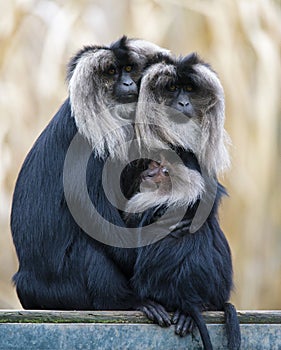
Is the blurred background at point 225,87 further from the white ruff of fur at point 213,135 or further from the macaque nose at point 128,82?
the macaque nose at point 128,82

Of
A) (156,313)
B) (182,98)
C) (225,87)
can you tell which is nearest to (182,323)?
(156,313)

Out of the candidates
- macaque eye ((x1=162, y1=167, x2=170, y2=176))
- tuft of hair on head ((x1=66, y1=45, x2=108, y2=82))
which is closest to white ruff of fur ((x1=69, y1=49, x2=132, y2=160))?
tuft of hair on head ((x1=66, y1=45, x2=108, y2=82))

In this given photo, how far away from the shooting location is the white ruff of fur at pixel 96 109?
3.30 m

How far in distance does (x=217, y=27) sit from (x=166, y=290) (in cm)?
292

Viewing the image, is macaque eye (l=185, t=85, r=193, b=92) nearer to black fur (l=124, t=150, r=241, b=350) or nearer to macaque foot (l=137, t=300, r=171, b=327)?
black fur (l=124, t=150, r=241, b=350)

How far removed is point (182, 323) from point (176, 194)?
488 millimetres

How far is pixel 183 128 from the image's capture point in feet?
11.3

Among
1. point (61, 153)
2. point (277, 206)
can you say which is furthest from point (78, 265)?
point (277, 206)

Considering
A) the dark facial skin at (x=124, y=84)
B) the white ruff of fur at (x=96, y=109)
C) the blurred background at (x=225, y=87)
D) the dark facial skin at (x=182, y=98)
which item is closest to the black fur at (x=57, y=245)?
the white ruff of fur at (x=96, y=109)

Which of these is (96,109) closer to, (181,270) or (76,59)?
(76,59)

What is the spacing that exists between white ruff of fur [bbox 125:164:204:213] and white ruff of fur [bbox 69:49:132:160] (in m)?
0.18

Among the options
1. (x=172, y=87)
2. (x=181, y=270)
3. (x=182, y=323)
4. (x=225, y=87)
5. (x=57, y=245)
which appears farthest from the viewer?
(x=225, y=87)

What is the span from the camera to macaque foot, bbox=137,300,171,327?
306cm

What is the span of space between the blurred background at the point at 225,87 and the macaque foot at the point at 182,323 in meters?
2.41
